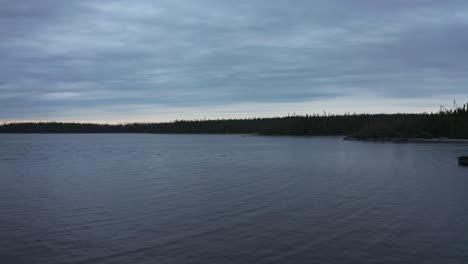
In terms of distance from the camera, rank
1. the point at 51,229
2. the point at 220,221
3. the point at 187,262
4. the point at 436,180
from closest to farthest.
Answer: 1. the point at 187,262
2. the point at 51,229
3. the point at 220,221
4. the point at 436,180

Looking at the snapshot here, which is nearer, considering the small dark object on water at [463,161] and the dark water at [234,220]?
the dark water at [234,220]

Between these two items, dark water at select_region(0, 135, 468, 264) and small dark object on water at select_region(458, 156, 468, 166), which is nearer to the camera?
dark water at select_region(0, 135, 468, 264)

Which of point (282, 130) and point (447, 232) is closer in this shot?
point (447, 232)

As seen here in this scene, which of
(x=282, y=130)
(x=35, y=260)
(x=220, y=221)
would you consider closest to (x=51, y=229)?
(x=35, y=260)

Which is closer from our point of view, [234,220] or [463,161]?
[234,220]

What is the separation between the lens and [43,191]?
25344 mm

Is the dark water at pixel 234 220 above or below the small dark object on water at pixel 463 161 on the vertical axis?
below

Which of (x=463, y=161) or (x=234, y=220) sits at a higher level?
(x=463, y=161)

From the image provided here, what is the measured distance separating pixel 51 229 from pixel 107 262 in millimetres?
4841

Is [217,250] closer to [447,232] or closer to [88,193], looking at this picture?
[447,232]

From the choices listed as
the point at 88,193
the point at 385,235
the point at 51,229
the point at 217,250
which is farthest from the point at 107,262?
the point at 88,193

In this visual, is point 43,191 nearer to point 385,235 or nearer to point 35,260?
point 35,260

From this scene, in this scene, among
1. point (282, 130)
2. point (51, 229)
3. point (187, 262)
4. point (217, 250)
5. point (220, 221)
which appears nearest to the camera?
point (187, 262)

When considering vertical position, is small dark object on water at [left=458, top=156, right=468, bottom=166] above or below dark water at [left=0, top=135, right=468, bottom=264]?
above
